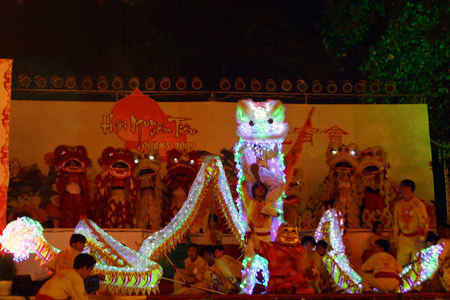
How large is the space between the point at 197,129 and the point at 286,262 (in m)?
4.07

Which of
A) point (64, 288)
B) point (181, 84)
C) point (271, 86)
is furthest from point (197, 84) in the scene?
point (64, 288)

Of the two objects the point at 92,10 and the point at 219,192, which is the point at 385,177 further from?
the point at 92,10

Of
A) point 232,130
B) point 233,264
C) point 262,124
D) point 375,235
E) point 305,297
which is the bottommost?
point 305,297

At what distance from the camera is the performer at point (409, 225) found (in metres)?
8.52

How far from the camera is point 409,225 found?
8.55 m

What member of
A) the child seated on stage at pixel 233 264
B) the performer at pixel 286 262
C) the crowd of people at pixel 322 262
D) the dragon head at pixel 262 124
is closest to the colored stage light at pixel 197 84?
the dragon head at pixel 262 124

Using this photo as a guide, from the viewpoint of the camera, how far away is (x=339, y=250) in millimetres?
8500

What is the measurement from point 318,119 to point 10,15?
6.83 metres

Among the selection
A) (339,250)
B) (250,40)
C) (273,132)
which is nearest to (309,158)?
(273,132)

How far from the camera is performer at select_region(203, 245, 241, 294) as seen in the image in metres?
8.12

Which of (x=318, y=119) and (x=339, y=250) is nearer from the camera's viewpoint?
(x=339, y=250)

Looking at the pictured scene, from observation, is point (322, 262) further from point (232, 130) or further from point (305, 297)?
point (232, 130)

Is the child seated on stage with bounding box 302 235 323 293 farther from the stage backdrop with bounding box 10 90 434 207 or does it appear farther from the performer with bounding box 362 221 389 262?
the stage backdrop with bounding box 10 90 434 207

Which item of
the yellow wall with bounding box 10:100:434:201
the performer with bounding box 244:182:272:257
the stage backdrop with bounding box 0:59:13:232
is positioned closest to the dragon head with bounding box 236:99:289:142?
the performer with bounding box 244:182:272:257
